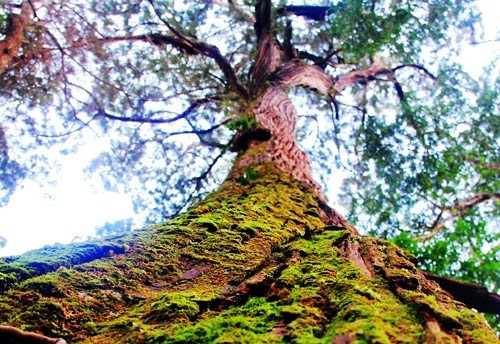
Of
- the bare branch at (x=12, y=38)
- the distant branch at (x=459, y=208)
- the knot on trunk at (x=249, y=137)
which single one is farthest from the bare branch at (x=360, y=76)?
the bare branch at (x=12, y=38)

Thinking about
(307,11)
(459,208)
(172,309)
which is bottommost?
(172,309)

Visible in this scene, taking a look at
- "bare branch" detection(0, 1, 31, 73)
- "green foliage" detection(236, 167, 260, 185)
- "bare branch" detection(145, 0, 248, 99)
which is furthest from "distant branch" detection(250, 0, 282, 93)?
"bare branch" detection(0, 1, 31, 73)

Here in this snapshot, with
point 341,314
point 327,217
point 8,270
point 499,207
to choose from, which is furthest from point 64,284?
point 499,207

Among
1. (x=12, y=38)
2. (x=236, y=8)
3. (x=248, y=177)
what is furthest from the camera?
(x=236, y=8)

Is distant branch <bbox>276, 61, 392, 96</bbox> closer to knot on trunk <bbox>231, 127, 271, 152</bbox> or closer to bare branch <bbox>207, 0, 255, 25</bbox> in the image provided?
knot on trunk <bbox>231, 127, 271, 152</bbox>

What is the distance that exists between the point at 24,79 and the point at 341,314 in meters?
7.67

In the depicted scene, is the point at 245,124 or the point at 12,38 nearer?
the point at 245,124

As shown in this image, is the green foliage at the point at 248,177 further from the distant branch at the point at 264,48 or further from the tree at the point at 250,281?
the distant branch at the point at 264,48

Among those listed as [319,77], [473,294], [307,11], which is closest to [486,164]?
[319,77]

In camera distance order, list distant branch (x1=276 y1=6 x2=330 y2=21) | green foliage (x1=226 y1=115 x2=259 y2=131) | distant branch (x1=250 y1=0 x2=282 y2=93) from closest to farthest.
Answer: green foliage (x1=226 y1=115 x2=259 y2=131) → distant branch (x1=250 y1=0 x2=282 y2=93) → distant branch (x1=276 y1=6 x2=330 y2=21)

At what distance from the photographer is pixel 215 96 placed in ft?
26.1

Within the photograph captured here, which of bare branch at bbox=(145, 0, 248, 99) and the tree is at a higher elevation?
bare branch at bbox=(145, 0, 248, 99)

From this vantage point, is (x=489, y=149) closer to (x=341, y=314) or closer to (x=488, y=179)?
(x=488, y=179)

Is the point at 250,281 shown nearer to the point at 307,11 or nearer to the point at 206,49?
the point at 206,49
